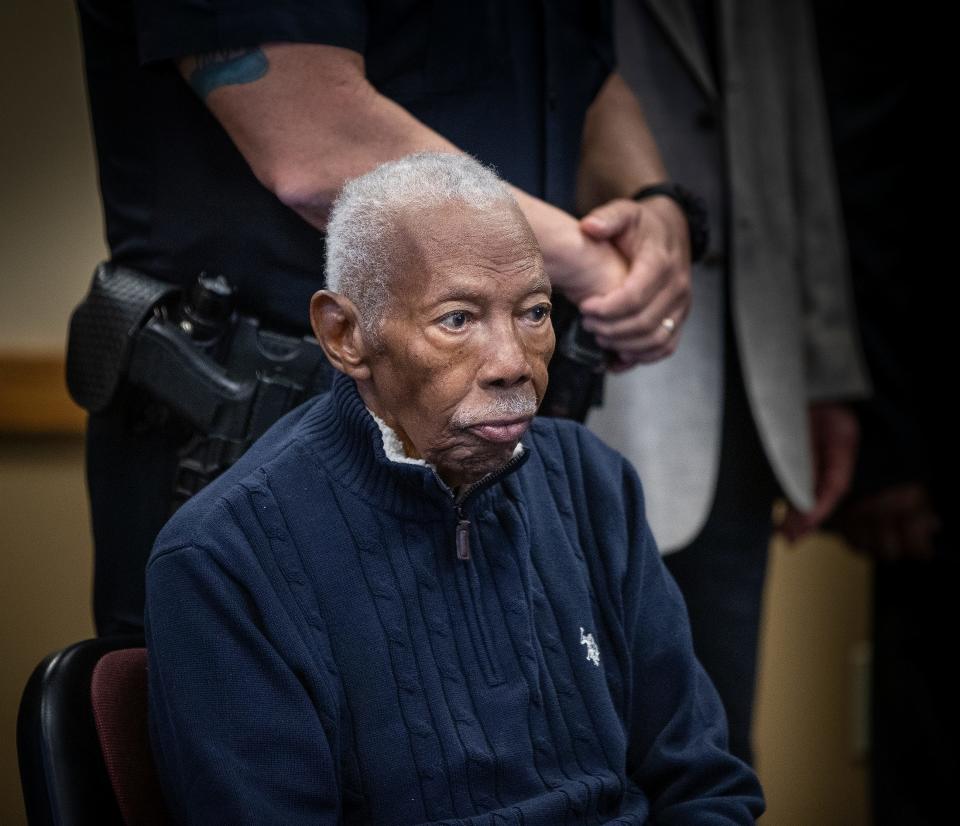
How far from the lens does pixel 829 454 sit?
7.81 feet

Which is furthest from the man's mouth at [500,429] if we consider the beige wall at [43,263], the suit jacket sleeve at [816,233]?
the suit jacket sleeve at [816,233]

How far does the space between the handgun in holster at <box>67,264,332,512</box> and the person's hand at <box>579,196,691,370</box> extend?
321 millimetres

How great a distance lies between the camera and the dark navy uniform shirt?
1.35 metres

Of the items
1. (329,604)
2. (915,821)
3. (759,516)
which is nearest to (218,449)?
(329,604)

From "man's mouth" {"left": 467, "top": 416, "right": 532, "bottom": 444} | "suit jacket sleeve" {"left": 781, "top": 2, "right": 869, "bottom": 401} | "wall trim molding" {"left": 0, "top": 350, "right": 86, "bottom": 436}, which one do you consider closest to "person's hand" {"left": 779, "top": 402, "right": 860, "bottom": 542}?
"suit jacket sleeve" {"left": 781, "top": 2, "right": 869, "bottom": 401}

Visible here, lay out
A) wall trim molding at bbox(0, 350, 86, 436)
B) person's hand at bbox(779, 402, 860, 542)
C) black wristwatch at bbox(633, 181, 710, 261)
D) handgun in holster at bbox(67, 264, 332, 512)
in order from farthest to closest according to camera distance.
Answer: person's hand at bbox(779, 402, 860, 542) → wall trim molding at bbox(0, 350, 86, 436) → black wristwatch at bbox(633, 181, 710, 261) → handgun in holster at bbox(67, 264, 332, 512)

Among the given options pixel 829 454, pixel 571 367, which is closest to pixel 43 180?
pixel 571 367

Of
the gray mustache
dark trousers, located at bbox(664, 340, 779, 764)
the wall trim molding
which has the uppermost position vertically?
the gray mustache

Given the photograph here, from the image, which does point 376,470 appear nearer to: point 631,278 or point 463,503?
point 463,503

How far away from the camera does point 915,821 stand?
9.42 feet

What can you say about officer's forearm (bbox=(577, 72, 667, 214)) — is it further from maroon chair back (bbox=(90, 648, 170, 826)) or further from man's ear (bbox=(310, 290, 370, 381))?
maroon chair back (bbox=(90, 648, 170, 826))

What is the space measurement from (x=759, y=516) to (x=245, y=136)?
3.34 feet

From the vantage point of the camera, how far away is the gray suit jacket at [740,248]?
1885 mm

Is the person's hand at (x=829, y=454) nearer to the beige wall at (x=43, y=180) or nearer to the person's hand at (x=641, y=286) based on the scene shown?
the person's hand at (x=641, y=286)
